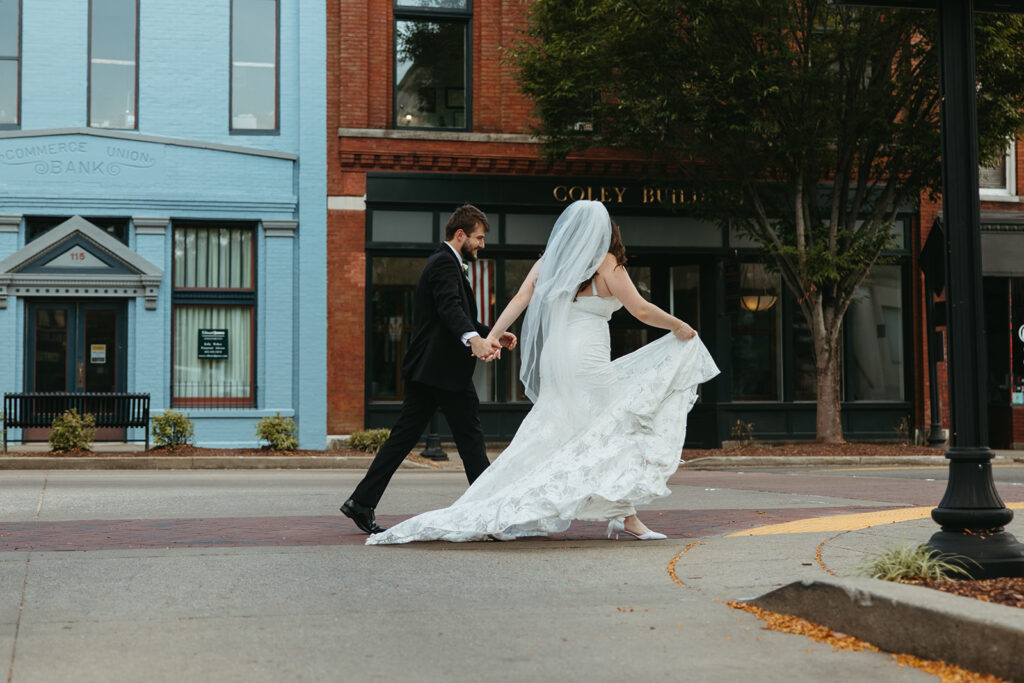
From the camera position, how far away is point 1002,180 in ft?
76.0

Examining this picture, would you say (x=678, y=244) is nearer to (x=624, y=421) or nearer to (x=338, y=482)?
(x=338, y=482)

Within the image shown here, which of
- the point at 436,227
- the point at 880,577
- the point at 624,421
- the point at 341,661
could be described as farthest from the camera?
the point at 436,227

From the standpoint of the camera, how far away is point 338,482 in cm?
1320

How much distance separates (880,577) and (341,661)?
2305mm

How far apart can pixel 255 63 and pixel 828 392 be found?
38.4ft

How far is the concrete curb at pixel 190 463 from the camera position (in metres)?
15.8

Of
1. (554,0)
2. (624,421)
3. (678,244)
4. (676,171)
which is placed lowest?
(624,421)

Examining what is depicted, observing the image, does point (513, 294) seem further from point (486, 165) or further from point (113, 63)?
point (113, 63)

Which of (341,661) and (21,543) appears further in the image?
(21,543)

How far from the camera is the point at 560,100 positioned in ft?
63.1

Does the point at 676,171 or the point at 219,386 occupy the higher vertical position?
the point at 676,171

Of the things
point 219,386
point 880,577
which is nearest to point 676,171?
point 219,386

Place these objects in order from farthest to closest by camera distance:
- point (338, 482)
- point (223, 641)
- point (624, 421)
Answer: point (338, 482), point (624, 421), point (223, 641)

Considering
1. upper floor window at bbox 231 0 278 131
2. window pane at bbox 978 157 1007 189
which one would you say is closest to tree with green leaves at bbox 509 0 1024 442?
window pane at bbox 978 157 1007 189
